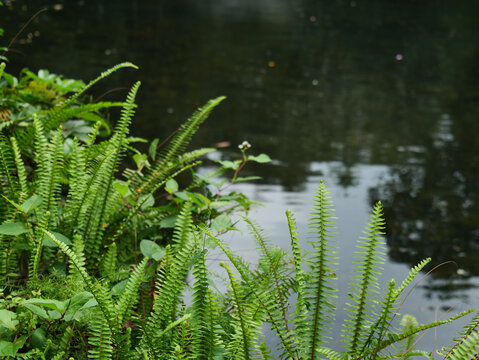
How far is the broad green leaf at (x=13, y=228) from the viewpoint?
147cm

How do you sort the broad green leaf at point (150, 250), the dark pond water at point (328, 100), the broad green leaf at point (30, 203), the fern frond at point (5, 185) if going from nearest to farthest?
1. the broad green leaf at point (30, 203)
2. the broad green leaf at point (150, 250)
3. the fern frond at point (5, 185)
4. the dark pond water at point (328, 100)

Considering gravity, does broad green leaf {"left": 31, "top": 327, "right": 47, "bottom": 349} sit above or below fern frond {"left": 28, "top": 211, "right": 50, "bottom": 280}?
below

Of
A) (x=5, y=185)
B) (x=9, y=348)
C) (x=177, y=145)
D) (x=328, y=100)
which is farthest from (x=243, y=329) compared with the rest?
(x=328, y=100)

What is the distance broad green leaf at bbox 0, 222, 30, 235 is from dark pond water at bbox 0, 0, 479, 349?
4.41 ft

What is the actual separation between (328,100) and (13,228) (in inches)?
185

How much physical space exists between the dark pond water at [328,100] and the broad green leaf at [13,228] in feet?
4.41

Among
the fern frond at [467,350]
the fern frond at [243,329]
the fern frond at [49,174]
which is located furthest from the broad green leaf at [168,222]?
the fern frond at [467,350]

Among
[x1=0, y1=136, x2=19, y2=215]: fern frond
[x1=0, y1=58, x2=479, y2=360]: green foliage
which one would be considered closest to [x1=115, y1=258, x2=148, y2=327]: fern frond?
[x1=0, y1=58, x2=479, y2=360]: green foliage

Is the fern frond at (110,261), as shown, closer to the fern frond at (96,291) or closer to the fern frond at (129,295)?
the fern frond at (129,295)

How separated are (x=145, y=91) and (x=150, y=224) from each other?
3499mm

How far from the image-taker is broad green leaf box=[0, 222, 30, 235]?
1.47m

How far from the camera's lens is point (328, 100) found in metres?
5.79

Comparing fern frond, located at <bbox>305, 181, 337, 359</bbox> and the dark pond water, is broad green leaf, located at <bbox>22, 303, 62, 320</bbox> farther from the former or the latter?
the dark pond water

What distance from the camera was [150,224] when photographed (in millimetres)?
2129
